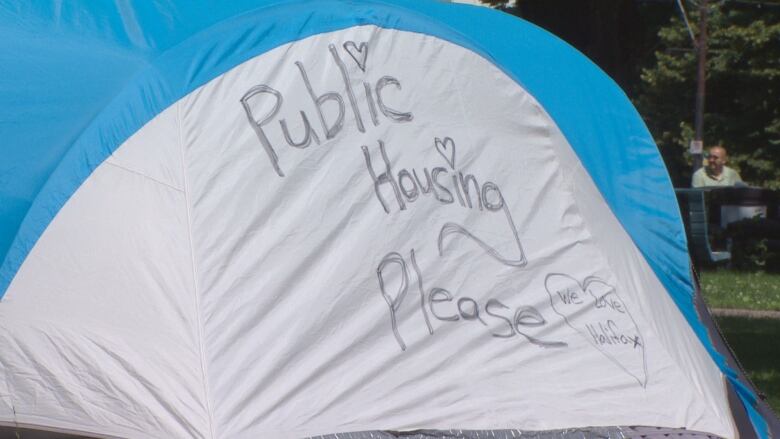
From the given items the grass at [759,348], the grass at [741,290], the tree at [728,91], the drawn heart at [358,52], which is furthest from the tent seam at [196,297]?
the tree at [728,91]

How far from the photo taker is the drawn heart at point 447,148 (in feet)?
14.4

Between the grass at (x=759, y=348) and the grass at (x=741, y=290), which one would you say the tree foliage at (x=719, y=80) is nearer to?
the grass at (x=741, y=290)

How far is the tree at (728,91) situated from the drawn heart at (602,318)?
19.8 metres

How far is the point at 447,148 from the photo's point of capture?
Result: 14.5 ft

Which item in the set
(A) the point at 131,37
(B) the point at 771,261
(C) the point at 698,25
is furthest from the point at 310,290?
(C) the point at 698,25

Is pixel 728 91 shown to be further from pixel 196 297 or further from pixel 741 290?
pixel 196 297

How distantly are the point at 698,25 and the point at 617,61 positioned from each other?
389 inches

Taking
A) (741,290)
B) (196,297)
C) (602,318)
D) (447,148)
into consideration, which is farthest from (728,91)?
(196,297)

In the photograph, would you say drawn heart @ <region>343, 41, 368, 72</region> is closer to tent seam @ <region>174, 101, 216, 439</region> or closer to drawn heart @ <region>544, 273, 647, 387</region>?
tent seam @ <region>174, 101, 216, 439</region>

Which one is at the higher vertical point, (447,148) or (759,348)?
(447,148)

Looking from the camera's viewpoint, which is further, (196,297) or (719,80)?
(719,80)

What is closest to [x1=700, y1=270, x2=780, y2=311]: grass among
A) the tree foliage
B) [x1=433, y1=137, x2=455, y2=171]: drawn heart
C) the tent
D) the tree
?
the tent

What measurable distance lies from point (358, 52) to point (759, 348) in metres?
4.25

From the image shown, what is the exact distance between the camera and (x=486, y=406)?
13.4 ft
